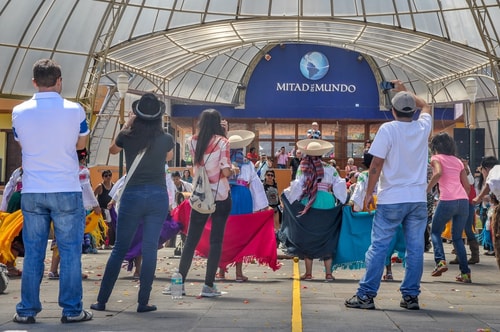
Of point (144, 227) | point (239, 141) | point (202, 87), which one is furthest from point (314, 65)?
point (144, 227)

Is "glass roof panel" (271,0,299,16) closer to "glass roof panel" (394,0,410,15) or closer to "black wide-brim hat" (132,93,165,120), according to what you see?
"glass roof panel" (394,0,410,15)

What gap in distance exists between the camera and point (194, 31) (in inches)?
1147

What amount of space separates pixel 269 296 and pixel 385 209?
5.77ft

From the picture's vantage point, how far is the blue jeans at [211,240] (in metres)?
9.26

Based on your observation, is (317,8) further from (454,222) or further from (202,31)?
(454,222)

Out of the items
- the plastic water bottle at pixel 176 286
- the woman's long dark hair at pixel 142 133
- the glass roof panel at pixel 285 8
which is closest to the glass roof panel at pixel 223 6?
the glass roof panel at pixel 285 8

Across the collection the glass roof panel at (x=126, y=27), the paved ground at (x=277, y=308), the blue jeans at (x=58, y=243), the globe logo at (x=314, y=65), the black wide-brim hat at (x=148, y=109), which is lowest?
the paved ground at (x=277, y=308)

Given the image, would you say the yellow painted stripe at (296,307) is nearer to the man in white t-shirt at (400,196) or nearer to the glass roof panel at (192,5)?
the man in white t-shirt at (400,196)

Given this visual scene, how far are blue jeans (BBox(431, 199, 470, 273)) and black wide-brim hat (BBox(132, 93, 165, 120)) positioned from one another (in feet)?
14.7

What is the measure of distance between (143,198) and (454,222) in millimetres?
4895

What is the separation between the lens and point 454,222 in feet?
37.4

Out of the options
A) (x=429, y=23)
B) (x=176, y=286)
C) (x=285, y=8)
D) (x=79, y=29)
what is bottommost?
(x=176, y=286)

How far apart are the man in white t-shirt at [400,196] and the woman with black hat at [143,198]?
5.88ft

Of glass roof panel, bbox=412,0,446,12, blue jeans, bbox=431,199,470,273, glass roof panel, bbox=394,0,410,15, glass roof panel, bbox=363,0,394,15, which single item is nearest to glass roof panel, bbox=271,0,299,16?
glass roof panel, bbox=363,0,394,15
